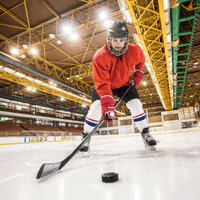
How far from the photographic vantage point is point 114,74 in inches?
78.5

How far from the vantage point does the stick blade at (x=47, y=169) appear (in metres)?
0.96

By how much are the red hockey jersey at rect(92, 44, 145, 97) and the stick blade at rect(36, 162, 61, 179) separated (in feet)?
2.92

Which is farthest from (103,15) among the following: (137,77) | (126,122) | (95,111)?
(126,122)

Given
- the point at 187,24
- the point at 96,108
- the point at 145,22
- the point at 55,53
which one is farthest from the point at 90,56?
the point at 96,108

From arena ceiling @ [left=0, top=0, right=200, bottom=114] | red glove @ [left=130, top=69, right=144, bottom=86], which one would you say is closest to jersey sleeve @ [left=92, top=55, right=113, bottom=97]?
red glove @ [left=130, top=69, right=144, bottom=86]

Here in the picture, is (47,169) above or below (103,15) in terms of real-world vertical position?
below

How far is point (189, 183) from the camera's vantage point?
2.31 feet

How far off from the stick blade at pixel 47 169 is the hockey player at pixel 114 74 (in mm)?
712

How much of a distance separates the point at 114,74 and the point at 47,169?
4.51 feet

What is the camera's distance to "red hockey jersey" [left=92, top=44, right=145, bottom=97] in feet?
5.81

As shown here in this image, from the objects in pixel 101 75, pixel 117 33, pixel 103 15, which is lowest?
pixel 101 75

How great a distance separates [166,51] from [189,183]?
8.70 meters

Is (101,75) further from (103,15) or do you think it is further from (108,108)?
A: (103,15)

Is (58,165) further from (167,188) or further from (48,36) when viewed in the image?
(48,36)
